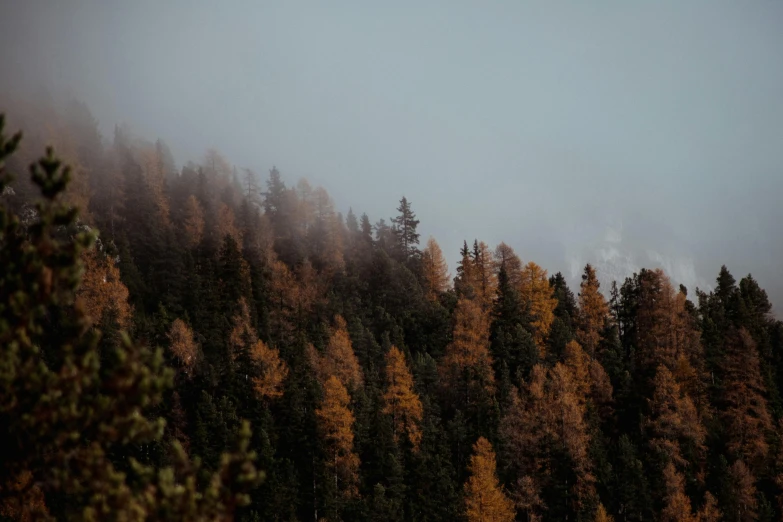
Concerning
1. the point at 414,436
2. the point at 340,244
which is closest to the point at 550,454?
the point at 414,436

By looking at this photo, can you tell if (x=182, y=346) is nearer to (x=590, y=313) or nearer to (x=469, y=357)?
(x=469, y=357)

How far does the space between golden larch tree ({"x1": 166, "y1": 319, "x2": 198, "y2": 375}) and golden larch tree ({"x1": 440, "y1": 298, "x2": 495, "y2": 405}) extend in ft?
88.8

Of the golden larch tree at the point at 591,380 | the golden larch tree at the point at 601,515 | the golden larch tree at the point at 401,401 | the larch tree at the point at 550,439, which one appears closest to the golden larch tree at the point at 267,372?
the golden larch tree at the point at 401,401

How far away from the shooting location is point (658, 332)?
5859 cm

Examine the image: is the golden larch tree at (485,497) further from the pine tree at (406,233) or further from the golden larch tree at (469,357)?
the pine tree at (406,233)

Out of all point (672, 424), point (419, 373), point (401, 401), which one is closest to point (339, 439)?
point (401, 401)

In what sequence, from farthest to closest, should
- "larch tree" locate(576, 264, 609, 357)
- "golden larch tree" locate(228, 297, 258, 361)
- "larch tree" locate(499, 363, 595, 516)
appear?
"larch tree" locate(576, 264, 609, 357) → "golden larch tree" locate(228, 297, 258, 361) → "larch tree" locate(499, 363, 595, 516)

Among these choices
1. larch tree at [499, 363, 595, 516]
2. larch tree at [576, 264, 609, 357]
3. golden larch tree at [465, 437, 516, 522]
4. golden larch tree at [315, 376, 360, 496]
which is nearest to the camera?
golden larch tree at [465, 437, 516, 522]

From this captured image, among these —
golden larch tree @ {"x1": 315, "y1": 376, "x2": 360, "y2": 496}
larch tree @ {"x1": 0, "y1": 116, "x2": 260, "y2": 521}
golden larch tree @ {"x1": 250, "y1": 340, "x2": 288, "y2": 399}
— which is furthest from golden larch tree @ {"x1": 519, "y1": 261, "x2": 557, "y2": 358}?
larch tree @ {"x1": 0, "y1": 116, "x2": 260, "y2": 521}

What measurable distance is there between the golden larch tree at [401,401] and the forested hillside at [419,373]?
234 millimetres

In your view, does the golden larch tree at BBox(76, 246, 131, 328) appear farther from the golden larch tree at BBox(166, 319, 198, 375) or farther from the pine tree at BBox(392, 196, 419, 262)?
the pine tree at BBox(392, 196, 419, 262)

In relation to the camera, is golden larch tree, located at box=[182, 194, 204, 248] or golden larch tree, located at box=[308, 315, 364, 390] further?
golden larch tree, located at box=[182, 194, 204, 248]

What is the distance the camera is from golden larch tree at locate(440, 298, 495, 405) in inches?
2138

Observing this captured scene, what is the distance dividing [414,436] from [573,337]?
25.1 meters
